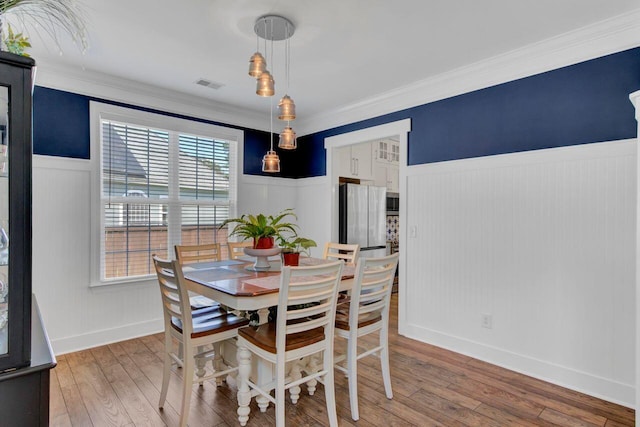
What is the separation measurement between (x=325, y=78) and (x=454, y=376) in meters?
2.87

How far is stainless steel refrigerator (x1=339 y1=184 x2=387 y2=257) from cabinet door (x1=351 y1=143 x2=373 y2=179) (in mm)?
215

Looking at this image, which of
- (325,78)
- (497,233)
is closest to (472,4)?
(325,78)

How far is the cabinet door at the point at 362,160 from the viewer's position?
498cm

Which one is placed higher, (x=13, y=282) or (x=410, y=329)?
(x=13, y=282)

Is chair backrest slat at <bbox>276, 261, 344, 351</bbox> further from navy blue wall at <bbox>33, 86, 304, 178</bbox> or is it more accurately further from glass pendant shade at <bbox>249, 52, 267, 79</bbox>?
navy blue wall at <bbox>33, 86, 304, 178</bbox>

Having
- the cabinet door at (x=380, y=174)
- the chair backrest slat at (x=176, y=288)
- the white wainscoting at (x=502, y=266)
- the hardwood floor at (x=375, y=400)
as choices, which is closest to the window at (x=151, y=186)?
the white wainscoting at (x=502, y=266)

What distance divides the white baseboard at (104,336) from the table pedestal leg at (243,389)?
80.9 inches

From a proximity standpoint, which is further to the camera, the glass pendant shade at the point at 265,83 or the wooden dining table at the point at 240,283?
the glass pendant shade at the point at 265,83

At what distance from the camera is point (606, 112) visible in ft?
8.06

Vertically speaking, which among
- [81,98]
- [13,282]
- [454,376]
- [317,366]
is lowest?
[454,376]

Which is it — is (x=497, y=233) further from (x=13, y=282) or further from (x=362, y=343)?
(x=13, y=282)

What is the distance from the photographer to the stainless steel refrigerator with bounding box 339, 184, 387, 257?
15.3 ft

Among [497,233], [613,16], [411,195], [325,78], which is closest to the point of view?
[613,16]

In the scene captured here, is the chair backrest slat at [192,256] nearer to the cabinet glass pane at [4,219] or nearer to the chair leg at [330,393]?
the chair leg at [330,393]
